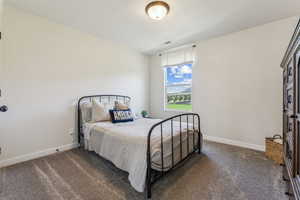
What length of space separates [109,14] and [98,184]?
264 centimetres

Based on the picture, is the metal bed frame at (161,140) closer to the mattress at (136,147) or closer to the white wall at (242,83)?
the mattress at (136,147)

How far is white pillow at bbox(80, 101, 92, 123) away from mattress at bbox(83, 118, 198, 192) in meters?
0.36

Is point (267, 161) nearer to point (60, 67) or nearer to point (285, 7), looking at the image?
point (285, 7)

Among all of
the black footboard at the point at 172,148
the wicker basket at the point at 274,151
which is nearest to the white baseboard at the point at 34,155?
the black footboard at the point at 172,148

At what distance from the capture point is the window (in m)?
3.77

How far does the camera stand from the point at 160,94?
14.3 feet

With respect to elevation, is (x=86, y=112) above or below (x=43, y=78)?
below

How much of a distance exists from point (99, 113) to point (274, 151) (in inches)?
124

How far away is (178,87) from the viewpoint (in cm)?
401

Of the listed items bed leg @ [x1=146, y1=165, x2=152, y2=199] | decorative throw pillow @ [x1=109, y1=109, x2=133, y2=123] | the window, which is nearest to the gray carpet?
bed leg @ [x1=146, y1=165, x2=152, y2=199]

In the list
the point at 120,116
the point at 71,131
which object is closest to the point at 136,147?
the point at 120,116

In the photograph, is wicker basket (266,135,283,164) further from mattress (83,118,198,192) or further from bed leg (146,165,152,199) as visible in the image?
bed leg (146,165,152,199)

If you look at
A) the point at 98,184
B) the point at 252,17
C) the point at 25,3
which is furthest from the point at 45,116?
the point at 252,17

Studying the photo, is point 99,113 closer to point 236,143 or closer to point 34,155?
point 34,155
